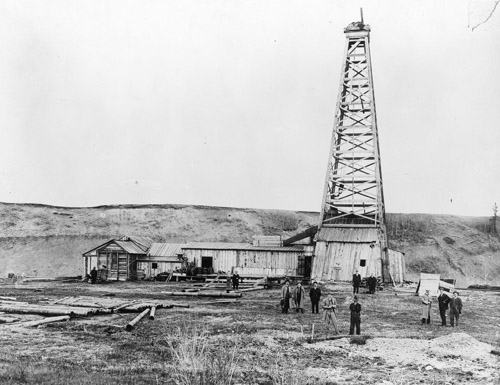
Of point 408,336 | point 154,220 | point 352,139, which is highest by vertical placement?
point 352,139

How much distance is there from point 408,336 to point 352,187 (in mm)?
22827

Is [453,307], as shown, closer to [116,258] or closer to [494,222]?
[116,258]

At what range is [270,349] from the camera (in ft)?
41.3

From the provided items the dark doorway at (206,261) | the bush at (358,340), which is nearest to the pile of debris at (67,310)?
the bush at (358,340)

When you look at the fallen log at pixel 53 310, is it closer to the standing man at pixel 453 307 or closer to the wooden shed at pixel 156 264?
the standing man at pixel 453 307

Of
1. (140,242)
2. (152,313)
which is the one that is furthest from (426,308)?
(140,242)

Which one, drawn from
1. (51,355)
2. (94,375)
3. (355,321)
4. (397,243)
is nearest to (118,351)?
(51,355)

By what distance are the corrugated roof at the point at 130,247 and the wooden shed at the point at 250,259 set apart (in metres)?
3.25

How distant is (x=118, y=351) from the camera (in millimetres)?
11953

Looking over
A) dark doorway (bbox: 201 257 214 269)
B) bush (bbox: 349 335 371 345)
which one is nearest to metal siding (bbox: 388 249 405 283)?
dark doorway (bbox: 201 257 214 269)

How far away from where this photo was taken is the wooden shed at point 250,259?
3794 cm

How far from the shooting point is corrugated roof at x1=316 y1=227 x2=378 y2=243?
35.2m

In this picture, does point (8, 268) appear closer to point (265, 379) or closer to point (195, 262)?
point (195, 262)

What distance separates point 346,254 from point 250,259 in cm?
682
